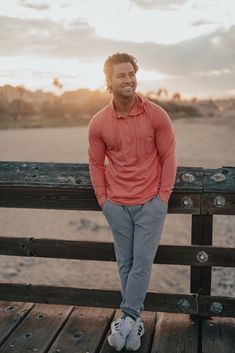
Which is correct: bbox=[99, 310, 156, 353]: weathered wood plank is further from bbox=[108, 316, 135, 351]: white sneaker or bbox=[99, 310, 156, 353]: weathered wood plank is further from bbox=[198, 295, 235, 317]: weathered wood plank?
bbox=[198, 295, 235, 317]: weathered wood plank

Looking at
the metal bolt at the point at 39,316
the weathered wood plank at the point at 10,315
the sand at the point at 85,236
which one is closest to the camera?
the weathered wood plank at the point at 10,315

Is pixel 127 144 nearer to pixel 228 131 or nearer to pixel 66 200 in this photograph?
pixel 66 200

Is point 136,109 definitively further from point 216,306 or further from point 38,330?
point 38,330

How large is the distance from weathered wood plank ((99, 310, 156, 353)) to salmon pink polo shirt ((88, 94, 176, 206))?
1.01 metres

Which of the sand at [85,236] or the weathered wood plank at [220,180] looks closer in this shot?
the weathered wood plank at [220,180]

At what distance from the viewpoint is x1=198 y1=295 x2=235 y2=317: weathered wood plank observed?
4254 mm

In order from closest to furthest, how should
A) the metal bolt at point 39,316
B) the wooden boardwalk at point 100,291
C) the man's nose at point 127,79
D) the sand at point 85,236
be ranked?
the man's nose at point 127,79 < the wooden boardwalk at point 100,291 < the metal bolt at point 39,316 < the sand at point 85,236

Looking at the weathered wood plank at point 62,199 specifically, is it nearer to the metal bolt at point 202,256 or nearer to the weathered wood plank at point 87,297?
the metal bolt at point 202,256

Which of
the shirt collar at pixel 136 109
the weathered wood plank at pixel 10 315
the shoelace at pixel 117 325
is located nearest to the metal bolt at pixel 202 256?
the shoelace at pixel 117 325

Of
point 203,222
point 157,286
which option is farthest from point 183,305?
point 157,286

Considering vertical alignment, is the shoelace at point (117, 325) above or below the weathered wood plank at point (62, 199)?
below

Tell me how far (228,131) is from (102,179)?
26.5 m

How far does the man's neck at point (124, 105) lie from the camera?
12.7 feet

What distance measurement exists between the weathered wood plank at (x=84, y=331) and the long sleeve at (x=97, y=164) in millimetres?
973
